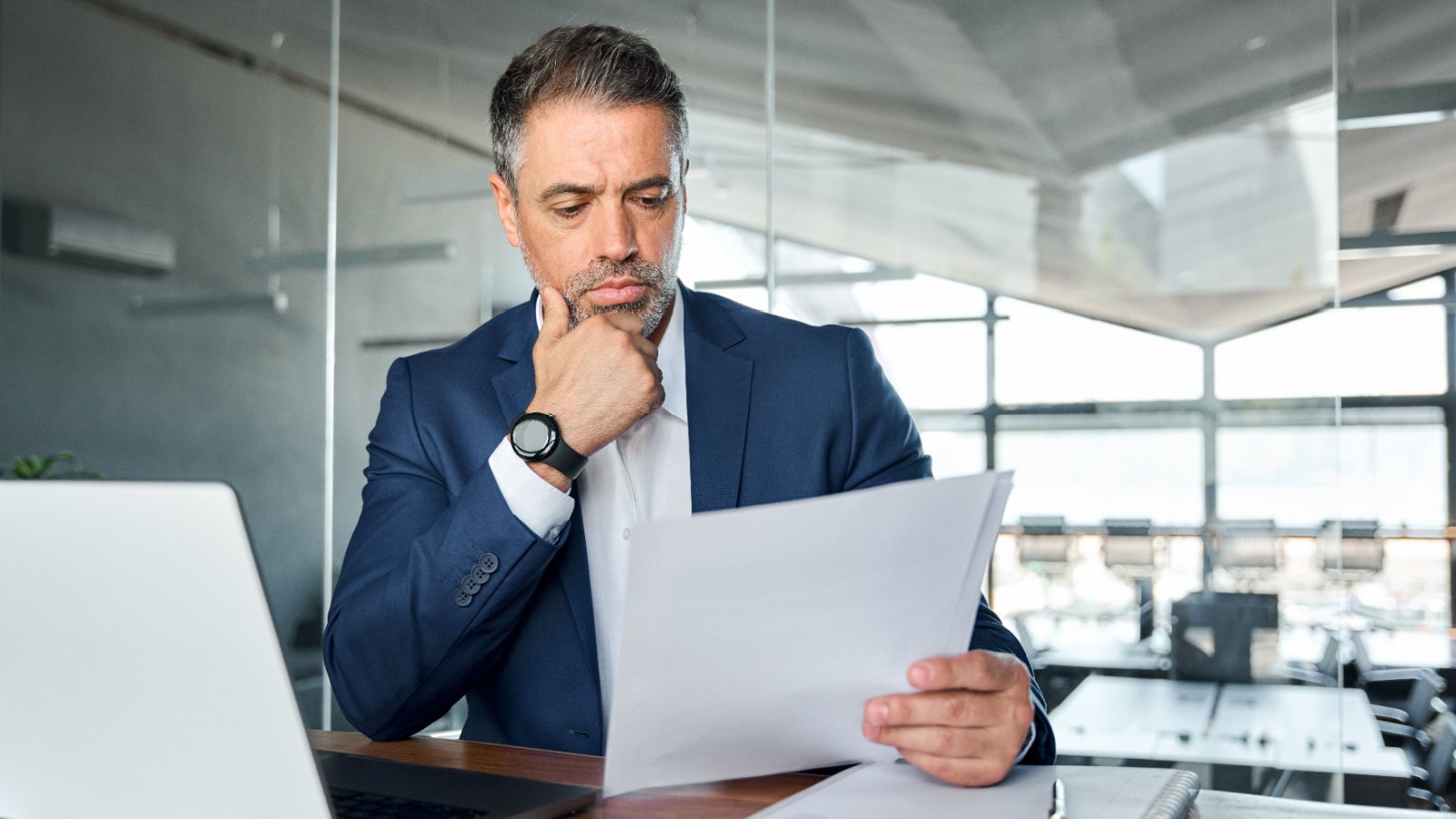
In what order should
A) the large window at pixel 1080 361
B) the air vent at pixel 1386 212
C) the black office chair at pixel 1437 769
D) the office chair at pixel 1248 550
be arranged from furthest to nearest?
1. the large window at pixel 1080 361
2. the office chair at pixel 1248 550
3. the air vent at pixel 1386 212
4. the black office chair at pixel 1437 769

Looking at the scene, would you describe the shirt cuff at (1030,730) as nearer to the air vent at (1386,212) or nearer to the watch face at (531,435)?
the watch face at (531,435)

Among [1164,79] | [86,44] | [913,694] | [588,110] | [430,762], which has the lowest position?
[430,762]

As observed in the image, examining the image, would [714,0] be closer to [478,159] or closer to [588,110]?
[478,159]

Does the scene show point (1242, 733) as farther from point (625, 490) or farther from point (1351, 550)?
point (625, 490)

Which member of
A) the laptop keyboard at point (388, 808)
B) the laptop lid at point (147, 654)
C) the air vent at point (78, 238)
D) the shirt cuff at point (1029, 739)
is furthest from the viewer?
the air vent at point (78, 238)

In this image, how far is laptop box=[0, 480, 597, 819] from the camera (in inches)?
27.5

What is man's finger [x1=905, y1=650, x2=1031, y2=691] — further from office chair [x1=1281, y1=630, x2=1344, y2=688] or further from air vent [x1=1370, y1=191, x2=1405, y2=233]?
air vent [x1=1370, y1=191, x2=1405, y2=233]

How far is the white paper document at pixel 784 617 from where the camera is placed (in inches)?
32.3

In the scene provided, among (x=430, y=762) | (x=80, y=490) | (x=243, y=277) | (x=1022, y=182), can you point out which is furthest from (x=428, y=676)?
(x=243, y=277)

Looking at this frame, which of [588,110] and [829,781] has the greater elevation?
[588,110]

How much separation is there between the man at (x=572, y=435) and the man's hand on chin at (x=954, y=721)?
0.14m

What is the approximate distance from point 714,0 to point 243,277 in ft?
7.39

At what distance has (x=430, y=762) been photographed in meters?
1.16

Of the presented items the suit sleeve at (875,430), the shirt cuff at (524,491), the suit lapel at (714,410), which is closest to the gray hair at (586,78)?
the suit lapel at (714,410)
